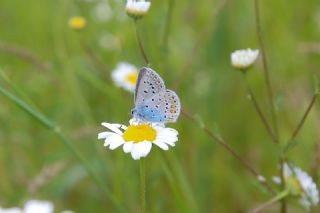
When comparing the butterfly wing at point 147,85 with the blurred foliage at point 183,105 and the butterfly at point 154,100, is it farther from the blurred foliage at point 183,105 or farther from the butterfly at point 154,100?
the blurred foliage at point 183,105

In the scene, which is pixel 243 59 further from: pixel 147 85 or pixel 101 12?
pixel 101 12

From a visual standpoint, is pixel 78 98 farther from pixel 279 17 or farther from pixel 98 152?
pixel 279 17

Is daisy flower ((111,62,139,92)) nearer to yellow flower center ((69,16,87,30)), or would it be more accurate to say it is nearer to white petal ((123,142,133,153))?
yellow flower center ((69,16,87,30))

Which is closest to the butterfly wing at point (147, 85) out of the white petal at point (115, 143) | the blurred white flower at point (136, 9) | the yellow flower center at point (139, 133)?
the yellow flower center at point (139, 133)

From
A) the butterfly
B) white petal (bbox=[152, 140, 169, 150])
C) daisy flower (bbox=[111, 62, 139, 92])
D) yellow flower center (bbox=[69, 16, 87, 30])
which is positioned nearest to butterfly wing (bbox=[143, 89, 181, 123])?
the butterfly

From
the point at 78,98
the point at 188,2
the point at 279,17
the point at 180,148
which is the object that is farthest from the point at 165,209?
the point at 188,2

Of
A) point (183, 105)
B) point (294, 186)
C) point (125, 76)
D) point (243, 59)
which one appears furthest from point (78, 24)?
point (294, 186)
